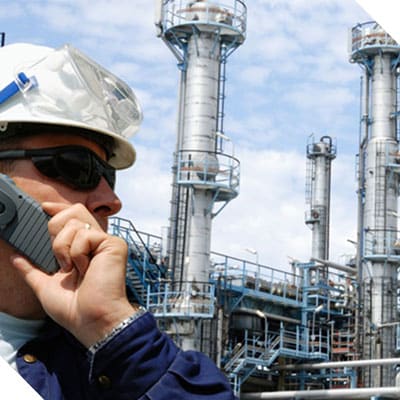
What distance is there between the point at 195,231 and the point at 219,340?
2.89 m

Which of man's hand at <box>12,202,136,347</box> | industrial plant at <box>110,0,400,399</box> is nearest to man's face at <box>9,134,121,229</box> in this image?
man's hand at <box>12,202,136,347</box>

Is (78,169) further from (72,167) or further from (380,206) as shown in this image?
(380,206)

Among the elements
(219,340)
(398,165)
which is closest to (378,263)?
(398,165)

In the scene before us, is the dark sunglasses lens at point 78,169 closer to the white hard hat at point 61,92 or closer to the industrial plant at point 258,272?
the white hard hat at point 61,92

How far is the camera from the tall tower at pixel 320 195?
35.9 metres

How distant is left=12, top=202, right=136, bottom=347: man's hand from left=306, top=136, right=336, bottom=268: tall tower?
3437 cm

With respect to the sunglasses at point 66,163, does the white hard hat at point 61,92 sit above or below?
above

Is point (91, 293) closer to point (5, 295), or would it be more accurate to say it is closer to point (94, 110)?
point (5, 295)

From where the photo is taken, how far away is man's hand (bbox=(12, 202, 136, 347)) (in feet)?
4.91

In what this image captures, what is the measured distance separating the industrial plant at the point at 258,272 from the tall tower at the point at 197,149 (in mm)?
30

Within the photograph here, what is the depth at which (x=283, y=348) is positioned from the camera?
25.2 meters

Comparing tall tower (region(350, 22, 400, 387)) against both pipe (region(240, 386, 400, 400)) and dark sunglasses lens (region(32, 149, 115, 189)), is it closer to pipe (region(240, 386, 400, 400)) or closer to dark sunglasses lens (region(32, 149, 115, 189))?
pipe (region(240, 386, 400, 400))

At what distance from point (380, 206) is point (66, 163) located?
2599cm

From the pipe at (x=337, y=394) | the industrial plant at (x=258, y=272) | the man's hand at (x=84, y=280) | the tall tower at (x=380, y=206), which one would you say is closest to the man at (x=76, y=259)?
the man's hand at (x=84, y=280)
